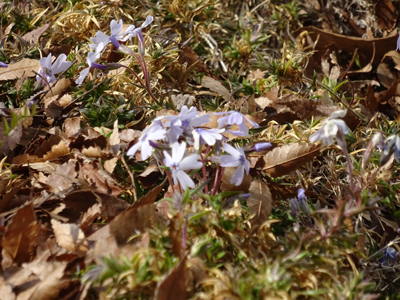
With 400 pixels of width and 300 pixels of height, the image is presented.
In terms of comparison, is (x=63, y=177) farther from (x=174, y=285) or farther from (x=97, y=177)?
(x=174, y=285)

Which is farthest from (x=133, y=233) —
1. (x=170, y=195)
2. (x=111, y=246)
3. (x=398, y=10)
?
(x=398, y=10)

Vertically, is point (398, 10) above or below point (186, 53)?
below

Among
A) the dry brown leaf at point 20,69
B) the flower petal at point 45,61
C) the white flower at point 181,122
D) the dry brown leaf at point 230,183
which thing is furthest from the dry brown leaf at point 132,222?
the dry brown leaf at point 20,69

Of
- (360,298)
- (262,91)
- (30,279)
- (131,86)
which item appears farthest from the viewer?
(262,91)

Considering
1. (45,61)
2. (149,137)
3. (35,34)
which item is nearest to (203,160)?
(149,137)

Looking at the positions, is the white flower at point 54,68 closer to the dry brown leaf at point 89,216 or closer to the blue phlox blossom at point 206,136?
the dry brown leaf at point 89,216

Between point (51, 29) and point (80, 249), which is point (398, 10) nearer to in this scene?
point (51, 29)

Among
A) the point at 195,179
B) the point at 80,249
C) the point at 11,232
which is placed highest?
the point at 11,232

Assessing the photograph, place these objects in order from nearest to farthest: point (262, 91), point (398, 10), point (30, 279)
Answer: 1. point (30, 279)
2. point (262, 91)
3. point (398, 10)
